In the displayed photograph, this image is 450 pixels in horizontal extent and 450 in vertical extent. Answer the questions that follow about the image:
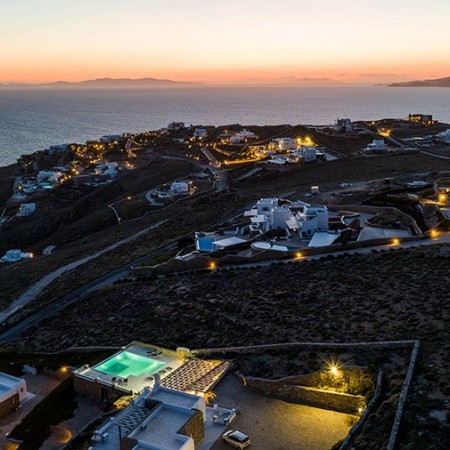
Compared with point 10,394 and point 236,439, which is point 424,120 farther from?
point 236,439

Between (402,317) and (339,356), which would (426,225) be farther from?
(339,356)

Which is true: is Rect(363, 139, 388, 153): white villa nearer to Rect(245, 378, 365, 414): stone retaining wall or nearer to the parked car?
Rect(245, 378, 365, 414): stone retaining wall

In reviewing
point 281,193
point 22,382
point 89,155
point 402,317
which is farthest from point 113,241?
point 89,155

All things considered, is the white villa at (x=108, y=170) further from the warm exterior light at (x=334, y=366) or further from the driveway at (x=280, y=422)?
the warm exterior light at (x=334, y=366)

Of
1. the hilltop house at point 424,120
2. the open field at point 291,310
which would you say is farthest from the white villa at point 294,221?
the hilltop house at point 424,120

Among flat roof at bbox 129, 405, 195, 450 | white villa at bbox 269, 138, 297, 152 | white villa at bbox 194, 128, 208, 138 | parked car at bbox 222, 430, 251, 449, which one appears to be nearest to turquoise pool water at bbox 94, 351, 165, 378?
flat roof at bbox 129, 405, 195, 450

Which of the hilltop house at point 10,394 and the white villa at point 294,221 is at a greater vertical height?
the white villa at point 294,221

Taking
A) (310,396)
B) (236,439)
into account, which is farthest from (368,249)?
(236,439)
